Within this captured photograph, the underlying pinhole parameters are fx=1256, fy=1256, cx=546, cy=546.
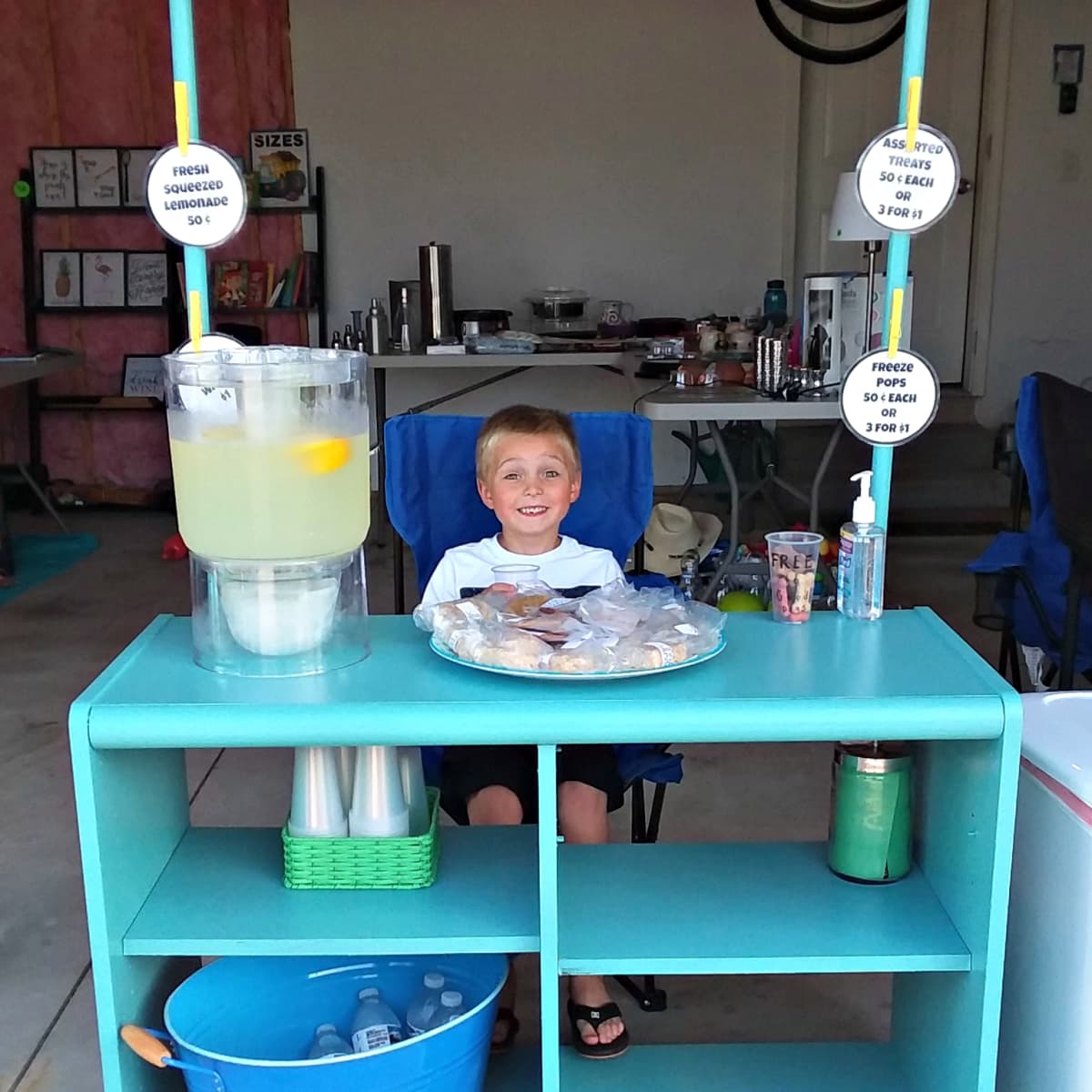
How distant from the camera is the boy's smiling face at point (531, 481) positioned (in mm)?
1964

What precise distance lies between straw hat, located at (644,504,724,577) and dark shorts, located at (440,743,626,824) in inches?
88.5

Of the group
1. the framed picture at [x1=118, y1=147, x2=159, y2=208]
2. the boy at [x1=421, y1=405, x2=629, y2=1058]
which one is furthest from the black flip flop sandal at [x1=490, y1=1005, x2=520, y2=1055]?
the framed picture at [x1=118, y1=147, x2=159, y2=208]

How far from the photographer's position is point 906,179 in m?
1.49

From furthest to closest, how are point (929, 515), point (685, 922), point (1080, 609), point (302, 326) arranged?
point (302, 326) < point (929, 515) < point (1080, 609) < point (685, 922)

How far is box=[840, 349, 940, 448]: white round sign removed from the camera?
1546 mm

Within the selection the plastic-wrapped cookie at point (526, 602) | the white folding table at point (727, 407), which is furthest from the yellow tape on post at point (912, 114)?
the white folding table at point (727, 407)

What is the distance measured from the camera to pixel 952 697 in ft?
4.31

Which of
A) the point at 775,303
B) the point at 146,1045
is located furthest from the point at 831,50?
the point at 146,1045

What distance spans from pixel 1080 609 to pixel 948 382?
375 cm

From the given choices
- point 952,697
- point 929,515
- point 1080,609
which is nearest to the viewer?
point 952,697

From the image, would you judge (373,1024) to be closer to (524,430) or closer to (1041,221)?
(524,430)

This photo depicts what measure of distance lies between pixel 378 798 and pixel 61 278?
206 inches

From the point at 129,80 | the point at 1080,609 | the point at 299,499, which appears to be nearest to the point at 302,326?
the point at 129,80

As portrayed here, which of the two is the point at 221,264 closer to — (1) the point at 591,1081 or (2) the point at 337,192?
(2) the point at 337,192
